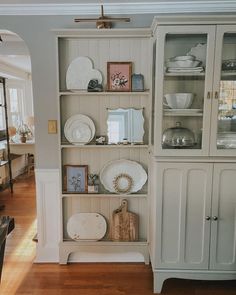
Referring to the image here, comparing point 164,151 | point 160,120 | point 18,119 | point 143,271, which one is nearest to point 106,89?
point 160,120

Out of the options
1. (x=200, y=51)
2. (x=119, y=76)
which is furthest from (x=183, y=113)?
(x=119, y=76)

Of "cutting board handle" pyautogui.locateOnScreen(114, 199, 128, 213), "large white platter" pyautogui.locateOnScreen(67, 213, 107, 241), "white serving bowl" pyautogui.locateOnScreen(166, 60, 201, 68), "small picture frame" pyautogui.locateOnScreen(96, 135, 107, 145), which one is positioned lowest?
"large white platter" pyautogui.locateOnScreen(67, 213, 107, 241)

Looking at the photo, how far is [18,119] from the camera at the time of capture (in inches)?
261

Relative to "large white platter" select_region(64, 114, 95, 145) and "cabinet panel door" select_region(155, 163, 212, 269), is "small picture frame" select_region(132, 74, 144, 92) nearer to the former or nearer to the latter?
"large white platter" select_region(64, 114, 95, 145)

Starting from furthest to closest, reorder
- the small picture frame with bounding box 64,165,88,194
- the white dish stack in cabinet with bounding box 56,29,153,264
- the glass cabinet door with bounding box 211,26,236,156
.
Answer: the small picture frame with bounding box 64,165,88,194 < the white dish stack in cabinet with bounding box 56,29,153,264 < the glass cabinet door with bounding box 211,26,236,156

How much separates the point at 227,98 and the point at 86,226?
160 cm

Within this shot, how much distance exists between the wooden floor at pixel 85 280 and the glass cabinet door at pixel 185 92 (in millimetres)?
1114

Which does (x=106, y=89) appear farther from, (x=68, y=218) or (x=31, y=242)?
(x=31, y=242)

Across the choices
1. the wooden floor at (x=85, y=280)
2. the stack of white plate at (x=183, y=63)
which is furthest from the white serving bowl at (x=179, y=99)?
the wooden floor at (x=85, y=280)

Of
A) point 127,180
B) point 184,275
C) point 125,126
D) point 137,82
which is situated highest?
point 137,82

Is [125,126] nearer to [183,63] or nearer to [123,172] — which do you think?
[123,172]

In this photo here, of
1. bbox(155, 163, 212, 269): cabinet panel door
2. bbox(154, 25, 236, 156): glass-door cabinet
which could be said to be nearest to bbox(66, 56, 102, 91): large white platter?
bbox(154, 25, 236, 156): glass-door cabinet

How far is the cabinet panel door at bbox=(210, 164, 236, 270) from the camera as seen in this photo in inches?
79.9

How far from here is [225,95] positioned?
204 cm
